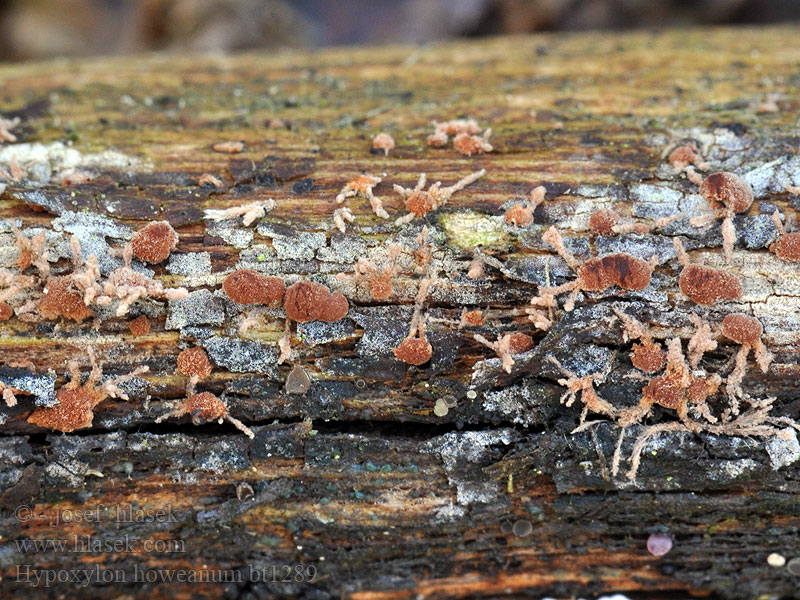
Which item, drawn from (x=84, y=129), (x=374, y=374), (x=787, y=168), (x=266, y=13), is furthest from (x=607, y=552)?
(x=266, y=13)

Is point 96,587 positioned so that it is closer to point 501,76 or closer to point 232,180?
point 232,180

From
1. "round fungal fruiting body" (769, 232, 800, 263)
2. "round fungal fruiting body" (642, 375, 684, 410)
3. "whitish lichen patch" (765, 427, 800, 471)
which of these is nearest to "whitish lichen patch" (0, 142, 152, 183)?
"round fungal fruiting body" (642, 375, 684, 410)

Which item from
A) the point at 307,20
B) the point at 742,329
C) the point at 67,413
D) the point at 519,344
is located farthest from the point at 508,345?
the point at 307,20

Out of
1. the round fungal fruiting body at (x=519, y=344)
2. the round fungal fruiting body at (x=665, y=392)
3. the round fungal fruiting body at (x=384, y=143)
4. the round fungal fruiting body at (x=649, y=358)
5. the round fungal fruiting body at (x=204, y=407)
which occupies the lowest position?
the round fungal fruiting body at (x=665, y=392)

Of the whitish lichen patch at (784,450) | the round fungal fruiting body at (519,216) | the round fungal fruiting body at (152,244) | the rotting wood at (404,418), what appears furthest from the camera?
the round fungal fruiting body at (519,216)

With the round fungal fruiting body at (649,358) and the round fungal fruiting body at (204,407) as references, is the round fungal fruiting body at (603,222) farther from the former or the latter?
the round fungal fruiting body at (204,407)

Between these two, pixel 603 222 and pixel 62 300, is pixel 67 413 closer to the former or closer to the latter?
pixel 62 300

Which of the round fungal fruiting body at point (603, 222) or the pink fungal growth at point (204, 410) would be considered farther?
the round fungal fruiting body at point (603, 222)

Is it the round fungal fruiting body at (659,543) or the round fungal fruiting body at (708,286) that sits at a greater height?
the round fungal fruiting body at (708,286)

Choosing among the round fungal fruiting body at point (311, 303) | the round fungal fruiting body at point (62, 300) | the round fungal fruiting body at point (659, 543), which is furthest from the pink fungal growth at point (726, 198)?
the round fungal fruiting body at point (62, 300)
